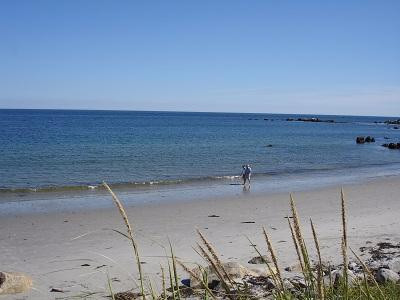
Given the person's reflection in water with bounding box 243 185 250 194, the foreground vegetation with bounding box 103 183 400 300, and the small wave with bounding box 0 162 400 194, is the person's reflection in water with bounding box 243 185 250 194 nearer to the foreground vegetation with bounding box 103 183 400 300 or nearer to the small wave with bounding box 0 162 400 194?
the small wave with bounding box 0 162 400 194

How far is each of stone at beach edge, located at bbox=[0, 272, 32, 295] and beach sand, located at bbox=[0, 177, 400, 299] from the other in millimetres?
114

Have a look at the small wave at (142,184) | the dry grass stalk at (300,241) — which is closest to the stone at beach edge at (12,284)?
the dry grass stalk at (300,241)

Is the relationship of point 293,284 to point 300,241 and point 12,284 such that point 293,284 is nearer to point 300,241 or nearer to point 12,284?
point 300,241

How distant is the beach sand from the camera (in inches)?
309

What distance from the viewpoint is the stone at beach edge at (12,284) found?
266 inches

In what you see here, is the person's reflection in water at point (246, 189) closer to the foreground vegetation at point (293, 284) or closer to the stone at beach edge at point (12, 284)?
the stone at beach edge at point (12, 284)

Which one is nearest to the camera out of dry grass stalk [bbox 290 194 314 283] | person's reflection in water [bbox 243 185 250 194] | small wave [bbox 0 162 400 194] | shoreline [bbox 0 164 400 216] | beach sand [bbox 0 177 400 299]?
dry grass stalk [bbox 290 194 314 283]

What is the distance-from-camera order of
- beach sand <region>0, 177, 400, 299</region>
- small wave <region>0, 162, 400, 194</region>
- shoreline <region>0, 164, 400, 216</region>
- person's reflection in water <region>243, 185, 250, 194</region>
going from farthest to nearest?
person's reflection in water <region>243, 185, 250, 194</region>, small wave <region>0, 162, 400, 194</region>, shoreline <region>0, 164, 400, 216</region>, beach sand <region>0, 177, 400, 299</region>

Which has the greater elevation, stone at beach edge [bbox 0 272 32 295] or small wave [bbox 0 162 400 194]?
stone at beach edge [bbox 0 272 32 295]

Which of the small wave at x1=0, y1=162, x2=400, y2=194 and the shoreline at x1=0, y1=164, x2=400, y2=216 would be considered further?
the small wave at x1=0, y1=162, x2=400, y2=194

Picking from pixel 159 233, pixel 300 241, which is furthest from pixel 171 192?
pixel 300 241

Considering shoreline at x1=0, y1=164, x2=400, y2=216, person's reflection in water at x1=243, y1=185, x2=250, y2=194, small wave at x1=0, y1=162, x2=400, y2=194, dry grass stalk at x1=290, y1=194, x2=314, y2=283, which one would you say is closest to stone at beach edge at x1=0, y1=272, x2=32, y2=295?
dry grass stalk at x1=290, y1=194, x2=314, y2=283

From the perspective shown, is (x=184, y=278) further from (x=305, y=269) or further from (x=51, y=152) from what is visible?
(x=51, y=152)

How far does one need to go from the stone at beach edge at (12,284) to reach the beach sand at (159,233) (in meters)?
0.11
